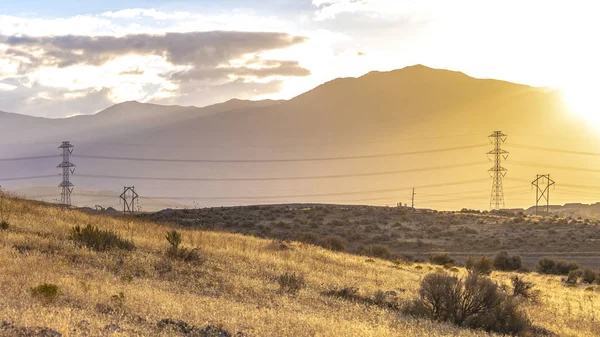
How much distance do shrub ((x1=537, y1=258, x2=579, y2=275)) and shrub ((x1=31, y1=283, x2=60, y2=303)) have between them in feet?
115

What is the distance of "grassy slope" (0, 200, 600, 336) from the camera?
11992 mm

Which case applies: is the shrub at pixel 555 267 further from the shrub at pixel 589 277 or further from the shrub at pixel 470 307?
the shrub at pixel 470 307

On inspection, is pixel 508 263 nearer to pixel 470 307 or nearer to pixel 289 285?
pixel 470 307

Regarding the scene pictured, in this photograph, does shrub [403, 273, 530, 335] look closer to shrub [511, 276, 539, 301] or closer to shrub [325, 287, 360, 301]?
shrub [325, 287, 360, 301]

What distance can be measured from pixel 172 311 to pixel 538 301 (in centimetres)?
1663

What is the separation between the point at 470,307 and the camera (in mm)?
17297

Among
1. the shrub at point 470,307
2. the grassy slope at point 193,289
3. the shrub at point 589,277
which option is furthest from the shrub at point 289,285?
the shrub at point 589,277

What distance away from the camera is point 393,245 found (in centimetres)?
5616

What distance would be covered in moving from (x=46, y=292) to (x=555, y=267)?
119 ft

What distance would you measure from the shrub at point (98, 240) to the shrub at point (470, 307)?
8852 millimetres

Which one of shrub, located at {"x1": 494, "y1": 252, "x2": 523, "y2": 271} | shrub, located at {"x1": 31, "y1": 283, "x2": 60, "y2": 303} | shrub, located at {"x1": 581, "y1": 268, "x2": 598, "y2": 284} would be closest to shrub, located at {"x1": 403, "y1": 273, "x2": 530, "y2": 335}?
shrub, located at {"x1": 31, "y1": 283, "x2": 60, "y2": 303}

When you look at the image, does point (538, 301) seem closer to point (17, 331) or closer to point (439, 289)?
point (439, 289)

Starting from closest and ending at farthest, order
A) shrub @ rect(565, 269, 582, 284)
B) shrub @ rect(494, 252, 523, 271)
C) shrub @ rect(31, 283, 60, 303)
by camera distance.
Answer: shrub @ rect(31, 283, 60, 303), shrub @ rect(565, 269, 582, 284), shrub @ rect(494, 252, 523, 271)

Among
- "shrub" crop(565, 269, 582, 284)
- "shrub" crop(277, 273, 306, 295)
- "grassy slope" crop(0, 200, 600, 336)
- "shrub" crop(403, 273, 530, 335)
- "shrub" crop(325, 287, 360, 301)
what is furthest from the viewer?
"shrub" crop(565, 269, 582, 284)
